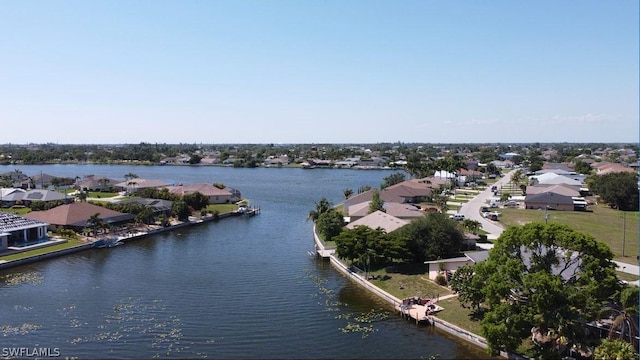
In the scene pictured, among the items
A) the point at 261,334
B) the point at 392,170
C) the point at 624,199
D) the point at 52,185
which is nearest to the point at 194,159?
the point at 392,170

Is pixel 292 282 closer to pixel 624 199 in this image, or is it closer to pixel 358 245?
pixel 358 245

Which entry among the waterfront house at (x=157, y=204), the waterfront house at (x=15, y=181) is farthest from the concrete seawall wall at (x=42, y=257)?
the waterfront house at (x=15, y=181)

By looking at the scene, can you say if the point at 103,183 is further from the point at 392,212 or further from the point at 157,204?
the point at 392,212

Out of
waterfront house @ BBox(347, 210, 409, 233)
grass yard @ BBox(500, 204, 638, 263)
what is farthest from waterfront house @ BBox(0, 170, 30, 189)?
grass yard @ BBox(500, 204, 638, 263)

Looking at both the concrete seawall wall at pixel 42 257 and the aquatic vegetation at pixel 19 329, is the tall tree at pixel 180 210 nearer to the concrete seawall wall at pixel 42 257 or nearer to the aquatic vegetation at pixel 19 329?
→ the concrete seawall wall at pixel 42 257

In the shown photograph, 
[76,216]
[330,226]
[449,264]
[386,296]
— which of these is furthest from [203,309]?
[76,216]

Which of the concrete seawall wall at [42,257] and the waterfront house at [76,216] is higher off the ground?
the waterfront house at [76,216]

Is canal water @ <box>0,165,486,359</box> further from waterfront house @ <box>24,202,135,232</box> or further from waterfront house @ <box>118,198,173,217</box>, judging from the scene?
waterfront house @ <box>118,198,173,217</box>
